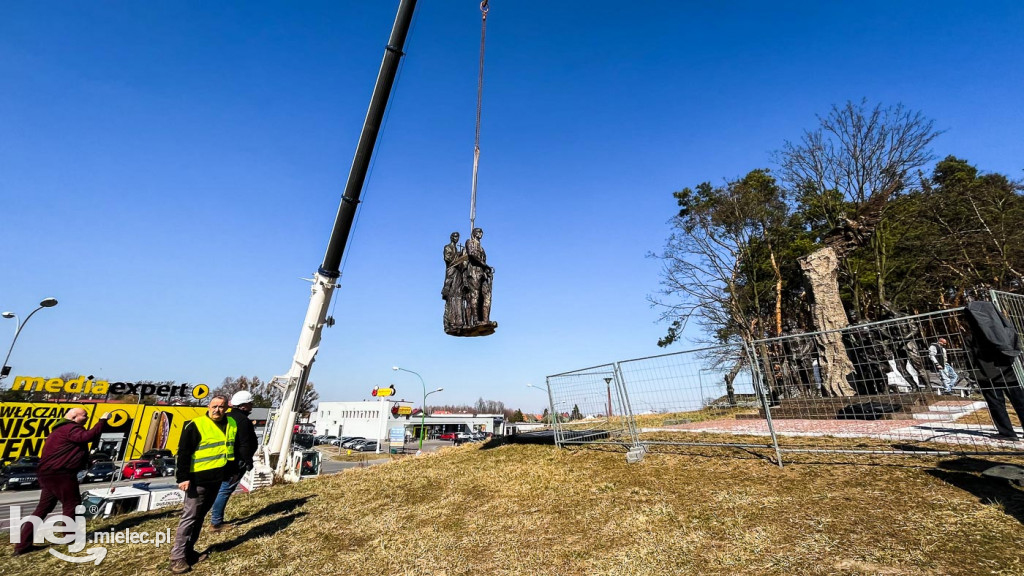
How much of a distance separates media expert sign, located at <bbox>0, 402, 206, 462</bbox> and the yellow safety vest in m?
25.6

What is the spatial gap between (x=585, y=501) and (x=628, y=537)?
1256 millimetres

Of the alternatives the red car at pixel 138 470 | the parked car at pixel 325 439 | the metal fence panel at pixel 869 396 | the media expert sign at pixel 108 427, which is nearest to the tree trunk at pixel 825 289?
the metal fence panel at pixel 869 396

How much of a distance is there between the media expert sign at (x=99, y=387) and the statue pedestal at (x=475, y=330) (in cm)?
3163

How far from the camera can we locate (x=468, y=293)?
838 centimetres

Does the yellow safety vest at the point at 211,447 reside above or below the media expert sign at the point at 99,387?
below

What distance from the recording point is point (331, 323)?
11008mm

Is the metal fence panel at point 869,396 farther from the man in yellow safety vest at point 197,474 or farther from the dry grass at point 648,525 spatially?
the man in yellow safety vest at point 197,474

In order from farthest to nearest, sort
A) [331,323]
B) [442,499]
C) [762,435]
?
[331,323]
[762,435]
[442,499]

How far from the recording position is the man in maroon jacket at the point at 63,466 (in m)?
5.18

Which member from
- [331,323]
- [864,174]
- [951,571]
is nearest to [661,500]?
[951,571]

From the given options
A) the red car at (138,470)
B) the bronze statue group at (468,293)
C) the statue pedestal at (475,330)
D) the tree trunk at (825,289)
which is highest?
the tree trunk at (825,289)

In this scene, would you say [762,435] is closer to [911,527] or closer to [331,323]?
[911,527]

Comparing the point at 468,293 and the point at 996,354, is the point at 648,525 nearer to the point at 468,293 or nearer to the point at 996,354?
the point at 996,354

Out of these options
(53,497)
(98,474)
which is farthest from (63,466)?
(98,474)
